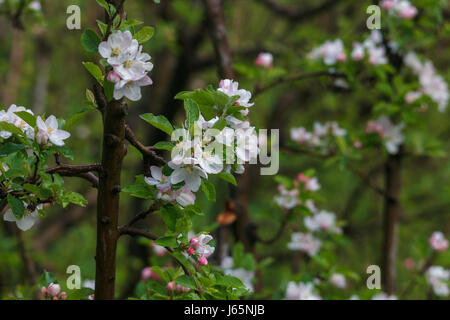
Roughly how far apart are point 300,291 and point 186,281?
2.67 feet

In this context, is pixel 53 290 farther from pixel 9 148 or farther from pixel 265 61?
pixel 265 61

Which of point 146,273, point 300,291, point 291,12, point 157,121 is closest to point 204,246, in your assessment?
point 157,121

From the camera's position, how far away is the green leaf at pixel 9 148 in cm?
116

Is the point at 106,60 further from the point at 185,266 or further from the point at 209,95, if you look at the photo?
the point at 185,266

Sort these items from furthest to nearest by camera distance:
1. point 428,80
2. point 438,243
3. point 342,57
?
1. point 428,80
2. point 438,243
3. point 342,57

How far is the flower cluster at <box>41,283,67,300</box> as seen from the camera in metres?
1.39

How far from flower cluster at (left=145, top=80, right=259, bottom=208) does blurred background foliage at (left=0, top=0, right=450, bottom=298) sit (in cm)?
250

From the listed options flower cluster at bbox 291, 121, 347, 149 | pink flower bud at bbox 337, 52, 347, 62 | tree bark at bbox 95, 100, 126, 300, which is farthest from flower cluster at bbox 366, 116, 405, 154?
tree bark at bbox 95, 100, 126, 300

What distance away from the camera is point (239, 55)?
4.11m

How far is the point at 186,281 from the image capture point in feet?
4.17

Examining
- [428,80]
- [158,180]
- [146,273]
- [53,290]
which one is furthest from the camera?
[428,80]

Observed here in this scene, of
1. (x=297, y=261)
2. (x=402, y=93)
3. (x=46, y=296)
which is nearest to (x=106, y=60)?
(x=46, y=296)

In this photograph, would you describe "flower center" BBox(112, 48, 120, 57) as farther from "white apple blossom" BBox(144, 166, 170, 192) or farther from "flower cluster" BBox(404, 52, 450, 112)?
"flower cluster" BBox(404, 52, 450, 112)

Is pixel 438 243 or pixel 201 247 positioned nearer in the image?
pixel 201 247
